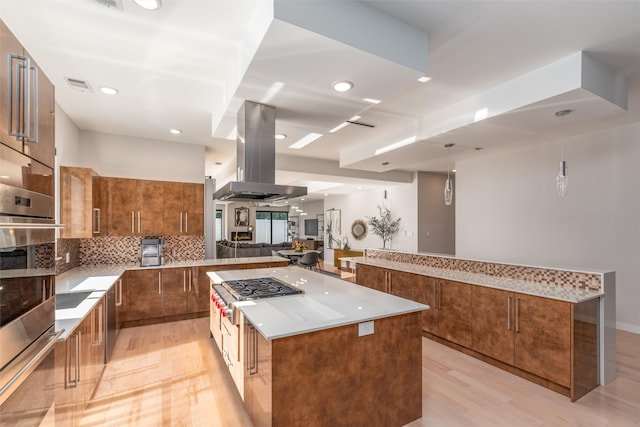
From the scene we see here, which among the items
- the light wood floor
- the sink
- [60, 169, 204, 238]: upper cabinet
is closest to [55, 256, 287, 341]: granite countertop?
the sink

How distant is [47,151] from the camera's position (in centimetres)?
145

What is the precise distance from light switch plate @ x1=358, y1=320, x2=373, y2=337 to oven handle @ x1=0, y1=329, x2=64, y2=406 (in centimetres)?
156

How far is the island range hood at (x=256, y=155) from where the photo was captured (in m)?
2.69

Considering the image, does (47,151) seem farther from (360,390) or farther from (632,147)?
(632,147)

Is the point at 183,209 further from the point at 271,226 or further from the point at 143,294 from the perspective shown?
the point at 271,226

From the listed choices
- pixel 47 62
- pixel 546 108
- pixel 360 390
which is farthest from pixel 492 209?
pixel 47 62

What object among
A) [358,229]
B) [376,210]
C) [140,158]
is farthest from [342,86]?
[358,229]

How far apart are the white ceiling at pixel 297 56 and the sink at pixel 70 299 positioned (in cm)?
192

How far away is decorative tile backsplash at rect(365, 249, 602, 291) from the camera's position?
9.21 feet

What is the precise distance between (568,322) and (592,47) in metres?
2.15

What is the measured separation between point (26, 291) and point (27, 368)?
11.4 inches

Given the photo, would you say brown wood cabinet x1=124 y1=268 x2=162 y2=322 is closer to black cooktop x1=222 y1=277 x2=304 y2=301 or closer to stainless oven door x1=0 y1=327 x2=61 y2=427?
black cooktop x1=222 y1=277 x2=304 y2=301

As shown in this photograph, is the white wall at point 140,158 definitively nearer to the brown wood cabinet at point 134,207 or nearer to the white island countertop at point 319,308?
the brown wood cabinet at point 134,207

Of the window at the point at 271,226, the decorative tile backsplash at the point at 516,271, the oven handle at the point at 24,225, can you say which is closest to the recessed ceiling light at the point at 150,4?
the oven handle at the point at 24,225
